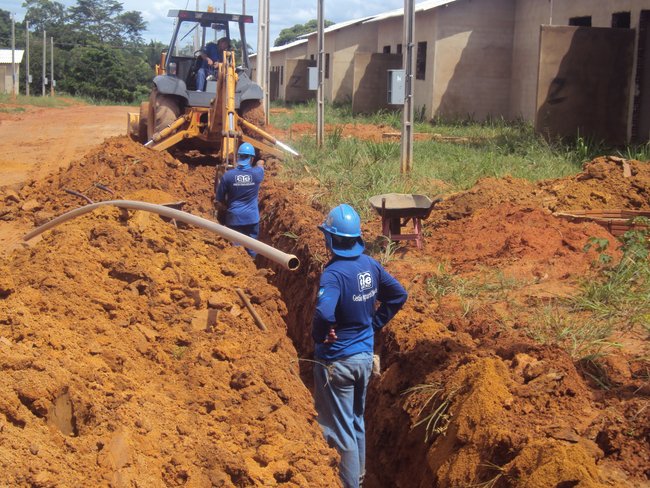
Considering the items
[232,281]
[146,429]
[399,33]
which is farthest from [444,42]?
[146,429]

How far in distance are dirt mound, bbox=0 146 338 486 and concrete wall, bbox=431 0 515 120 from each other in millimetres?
16895

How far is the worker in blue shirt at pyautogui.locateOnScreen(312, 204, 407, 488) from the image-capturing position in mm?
5508

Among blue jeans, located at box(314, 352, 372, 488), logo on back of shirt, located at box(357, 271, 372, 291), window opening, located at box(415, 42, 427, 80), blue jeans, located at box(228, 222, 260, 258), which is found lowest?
blue jeans, located at box(314, 352, 372, 488)

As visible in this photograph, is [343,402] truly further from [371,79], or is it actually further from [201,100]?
[371,79]

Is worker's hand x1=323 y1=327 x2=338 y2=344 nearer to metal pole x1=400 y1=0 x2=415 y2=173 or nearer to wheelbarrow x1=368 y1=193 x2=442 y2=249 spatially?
wheelbarrow x1=368 y1=193 x2=442 y2=249

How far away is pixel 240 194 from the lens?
9.45 m

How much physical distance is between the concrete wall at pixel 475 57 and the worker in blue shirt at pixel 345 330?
65.4ft

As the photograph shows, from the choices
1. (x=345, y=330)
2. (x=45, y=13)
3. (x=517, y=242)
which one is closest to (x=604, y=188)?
(x=517, y=242)

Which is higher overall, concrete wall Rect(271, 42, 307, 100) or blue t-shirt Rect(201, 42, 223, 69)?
concrete wall Rect(271, 42, 307, 100)

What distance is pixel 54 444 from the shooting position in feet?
13.4

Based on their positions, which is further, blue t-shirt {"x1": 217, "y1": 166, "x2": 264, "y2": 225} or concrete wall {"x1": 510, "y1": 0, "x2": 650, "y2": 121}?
concrete wall {"x1": 510, "y1": 0, "x2": 650, "y2": 121}

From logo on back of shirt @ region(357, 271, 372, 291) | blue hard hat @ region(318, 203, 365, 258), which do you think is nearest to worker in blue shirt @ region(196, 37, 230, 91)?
blue hard hat @ region(318, 203, 365, 258)

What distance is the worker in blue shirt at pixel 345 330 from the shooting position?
5.51 metres

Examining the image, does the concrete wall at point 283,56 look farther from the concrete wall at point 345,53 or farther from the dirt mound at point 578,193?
the dirt mound at point 578,193
